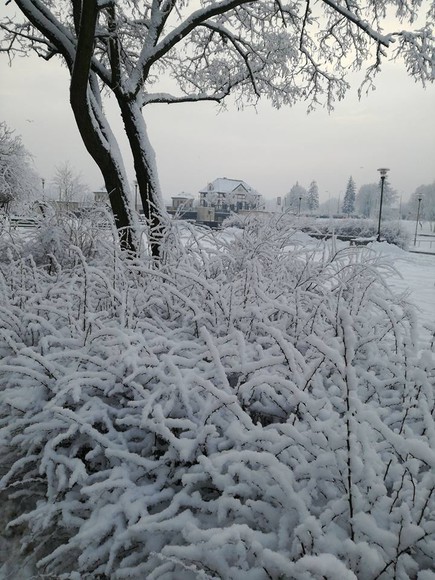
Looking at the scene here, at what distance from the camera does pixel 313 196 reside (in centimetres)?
8881

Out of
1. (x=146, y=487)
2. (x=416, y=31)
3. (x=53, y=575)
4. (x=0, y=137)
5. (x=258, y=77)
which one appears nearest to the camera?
(x=53, y=575)

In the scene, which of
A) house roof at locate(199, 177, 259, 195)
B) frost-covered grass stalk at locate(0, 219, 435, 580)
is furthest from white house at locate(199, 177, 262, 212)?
frost-covered grass stalk at locate(0, 219, 435, 580)

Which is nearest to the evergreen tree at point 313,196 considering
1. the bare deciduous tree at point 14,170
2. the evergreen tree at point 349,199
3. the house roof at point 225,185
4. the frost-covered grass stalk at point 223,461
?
the evergreen tree at point 349,199

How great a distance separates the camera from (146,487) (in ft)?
4.16

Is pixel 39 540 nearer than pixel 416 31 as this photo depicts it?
Yes

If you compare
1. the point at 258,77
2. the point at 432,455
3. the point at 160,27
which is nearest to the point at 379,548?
the point at 432,455

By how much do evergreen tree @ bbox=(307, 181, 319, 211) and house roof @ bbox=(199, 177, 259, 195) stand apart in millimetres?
28790

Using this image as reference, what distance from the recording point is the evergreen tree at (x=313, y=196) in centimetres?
8694

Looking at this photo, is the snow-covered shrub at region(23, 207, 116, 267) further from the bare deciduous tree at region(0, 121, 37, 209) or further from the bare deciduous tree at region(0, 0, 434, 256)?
the bare deciduous tree at region(0, 121, 37, 209)

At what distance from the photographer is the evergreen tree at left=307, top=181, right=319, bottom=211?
86938mm

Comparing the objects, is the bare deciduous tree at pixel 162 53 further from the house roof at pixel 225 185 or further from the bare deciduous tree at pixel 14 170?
the house roof at pixel 225 185

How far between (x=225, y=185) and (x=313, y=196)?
118ft

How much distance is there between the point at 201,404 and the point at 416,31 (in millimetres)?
6527

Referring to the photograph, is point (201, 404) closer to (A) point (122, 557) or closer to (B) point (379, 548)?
(A) point (122, 557)
